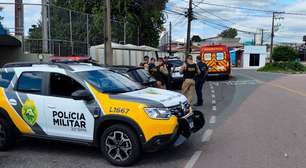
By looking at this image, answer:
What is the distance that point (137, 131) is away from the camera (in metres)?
5.91

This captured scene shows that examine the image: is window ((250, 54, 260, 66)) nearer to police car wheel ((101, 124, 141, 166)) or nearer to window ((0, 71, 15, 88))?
window ((0, 71, 15, 88))

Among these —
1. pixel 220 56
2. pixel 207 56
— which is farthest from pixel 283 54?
pixel 207 56

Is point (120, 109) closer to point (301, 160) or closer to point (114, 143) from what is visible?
point (114, 143)

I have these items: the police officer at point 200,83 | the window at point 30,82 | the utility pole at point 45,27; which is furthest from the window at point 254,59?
the window at point 30,82

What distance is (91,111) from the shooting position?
6.16m

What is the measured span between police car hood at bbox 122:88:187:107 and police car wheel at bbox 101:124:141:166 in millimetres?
552

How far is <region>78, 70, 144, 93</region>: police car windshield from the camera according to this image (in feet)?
21.3

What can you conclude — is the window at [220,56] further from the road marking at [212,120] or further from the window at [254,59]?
the window at [254,59]

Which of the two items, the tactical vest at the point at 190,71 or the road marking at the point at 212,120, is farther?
the tactical vest at the point at 190,71

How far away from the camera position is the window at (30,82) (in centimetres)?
677

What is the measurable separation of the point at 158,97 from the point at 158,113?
429mm

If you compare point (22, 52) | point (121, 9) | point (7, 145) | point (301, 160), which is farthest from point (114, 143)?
point (121, 9)

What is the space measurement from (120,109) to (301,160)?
116 inches

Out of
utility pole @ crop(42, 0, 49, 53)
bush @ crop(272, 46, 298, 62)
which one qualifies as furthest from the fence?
bush @ crop(272, 46, 298, 62)
